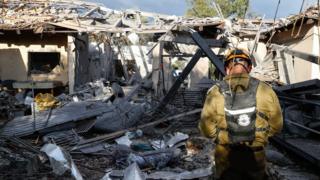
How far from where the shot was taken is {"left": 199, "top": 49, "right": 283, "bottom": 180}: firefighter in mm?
3773

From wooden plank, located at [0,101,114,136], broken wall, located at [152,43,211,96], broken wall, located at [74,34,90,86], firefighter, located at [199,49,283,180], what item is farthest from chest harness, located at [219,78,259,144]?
broken wall, located at [74,34,90,86]

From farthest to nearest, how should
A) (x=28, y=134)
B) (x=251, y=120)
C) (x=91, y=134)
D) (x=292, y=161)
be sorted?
(x=91, y=134) → (x=28, y=134) → (x=292, y=161) → (x=251, y=120)

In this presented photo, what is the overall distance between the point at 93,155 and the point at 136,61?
1969 centimetres

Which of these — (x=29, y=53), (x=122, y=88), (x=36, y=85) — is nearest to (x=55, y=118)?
(x=122, y=88)

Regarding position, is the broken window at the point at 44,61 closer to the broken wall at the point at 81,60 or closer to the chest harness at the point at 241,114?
the broken wall at the point at 81,60

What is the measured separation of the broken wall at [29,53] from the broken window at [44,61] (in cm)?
27

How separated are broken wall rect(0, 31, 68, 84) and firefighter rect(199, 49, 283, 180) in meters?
17.1

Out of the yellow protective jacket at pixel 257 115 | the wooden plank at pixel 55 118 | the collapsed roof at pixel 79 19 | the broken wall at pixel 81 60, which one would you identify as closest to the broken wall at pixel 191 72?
the collapsed roof at pixel 79 19

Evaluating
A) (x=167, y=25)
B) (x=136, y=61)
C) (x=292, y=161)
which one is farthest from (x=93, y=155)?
(x=136, y=61)

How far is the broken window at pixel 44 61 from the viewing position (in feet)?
68.3

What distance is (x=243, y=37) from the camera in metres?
19.1

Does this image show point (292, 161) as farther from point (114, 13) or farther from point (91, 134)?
point (114, 13)

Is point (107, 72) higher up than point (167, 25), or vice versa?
point (167, 25)

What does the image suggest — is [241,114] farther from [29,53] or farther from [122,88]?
[29,53]
